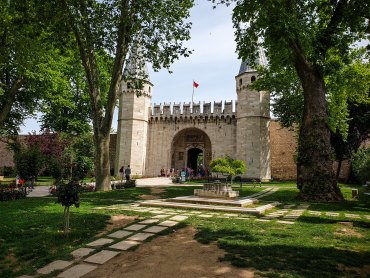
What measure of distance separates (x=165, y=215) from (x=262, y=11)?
8.35 metres

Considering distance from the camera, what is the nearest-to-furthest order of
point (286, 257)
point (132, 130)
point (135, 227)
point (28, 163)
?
point (286, 257), point (135, 227), point (28, 163), point (132, 130)

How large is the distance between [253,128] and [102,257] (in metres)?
23.2

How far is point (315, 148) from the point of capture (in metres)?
11.6

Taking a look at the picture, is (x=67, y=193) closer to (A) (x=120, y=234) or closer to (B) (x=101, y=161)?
(A) (x=120, y=234)

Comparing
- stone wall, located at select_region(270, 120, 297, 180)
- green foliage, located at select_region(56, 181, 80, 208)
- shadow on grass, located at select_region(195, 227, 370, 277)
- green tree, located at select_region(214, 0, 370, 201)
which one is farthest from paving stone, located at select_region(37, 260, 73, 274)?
stone wall, located at select_region(270, 120, 297, 180)

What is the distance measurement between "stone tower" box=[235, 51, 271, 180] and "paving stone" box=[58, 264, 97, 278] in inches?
887

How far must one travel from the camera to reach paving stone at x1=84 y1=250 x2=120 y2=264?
4199 millimetres

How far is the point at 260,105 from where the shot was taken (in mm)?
26344

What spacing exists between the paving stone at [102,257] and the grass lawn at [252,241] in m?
0.40

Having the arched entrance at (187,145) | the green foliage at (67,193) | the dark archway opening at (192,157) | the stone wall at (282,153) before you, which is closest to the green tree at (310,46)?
the green foliage at (67,193)

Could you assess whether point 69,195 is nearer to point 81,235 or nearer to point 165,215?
point 81,235

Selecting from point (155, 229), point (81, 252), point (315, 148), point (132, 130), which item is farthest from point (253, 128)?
point (81, 252)

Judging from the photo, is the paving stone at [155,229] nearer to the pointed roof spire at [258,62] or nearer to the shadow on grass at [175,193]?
the shadow on grass at [175,193]

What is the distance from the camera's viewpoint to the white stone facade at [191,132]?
2608 centimetres
